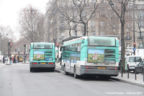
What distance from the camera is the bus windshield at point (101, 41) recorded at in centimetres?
2247

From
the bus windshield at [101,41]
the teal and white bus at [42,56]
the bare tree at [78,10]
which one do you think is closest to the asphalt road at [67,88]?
the bus windshield at [101,41]

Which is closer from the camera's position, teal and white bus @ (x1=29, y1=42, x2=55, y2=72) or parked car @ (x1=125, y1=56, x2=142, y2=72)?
teal and white bus @ (x1=29, y1=42, x2=55, y2=72)

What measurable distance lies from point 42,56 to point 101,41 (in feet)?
37.5

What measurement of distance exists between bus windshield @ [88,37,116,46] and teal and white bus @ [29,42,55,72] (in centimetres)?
1108

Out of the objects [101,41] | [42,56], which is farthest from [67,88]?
[42,56]

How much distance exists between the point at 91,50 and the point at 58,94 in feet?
28.2

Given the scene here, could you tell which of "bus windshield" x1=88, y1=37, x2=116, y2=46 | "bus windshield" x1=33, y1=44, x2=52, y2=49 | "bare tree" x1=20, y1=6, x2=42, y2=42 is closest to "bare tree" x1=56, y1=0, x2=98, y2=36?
"bus windshield" x1=33, y1=44, x2=52, y2=49

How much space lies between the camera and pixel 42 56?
→ 32.9 m

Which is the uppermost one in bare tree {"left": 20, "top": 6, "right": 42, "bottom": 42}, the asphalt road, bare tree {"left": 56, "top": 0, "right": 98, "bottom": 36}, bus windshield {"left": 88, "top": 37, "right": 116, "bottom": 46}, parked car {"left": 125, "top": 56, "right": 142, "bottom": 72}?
bare tree {"left": 20, "top": 6, "right": 42, "bottom": 42}

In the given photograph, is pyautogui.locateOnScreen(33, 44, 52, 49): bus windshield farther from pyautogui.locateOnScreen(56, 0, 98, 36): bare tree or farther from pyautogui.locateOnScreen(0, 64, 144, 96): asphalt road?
pyautogui.locateOnScreen(0, 64, 144, 96): asphalt road

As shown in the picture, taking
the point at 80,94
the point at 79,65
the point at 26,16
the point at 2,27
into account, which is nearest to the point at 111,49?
the point at 79,65

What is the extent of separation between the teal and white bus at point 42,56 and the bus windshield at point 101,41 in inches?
436

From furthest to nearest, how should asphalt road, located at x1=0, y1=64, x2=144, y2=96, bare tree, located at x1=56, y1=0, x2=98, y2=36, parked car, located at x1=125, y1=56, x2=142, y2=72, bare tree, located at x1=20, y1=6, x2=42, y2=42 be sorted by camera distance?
bare tree, located at x1=20, y1=6, x2=42, y2=42 → bare tree, located at x1=56, y1=0, x2=98, y2=36 → parked car, located at x1=125, y1=56, x2=142, y2=72 → asphalt road, located at x1=0, y1=64, x2=144, y2=96

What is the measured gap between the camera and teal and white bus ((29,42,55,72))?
32719 millimetres
